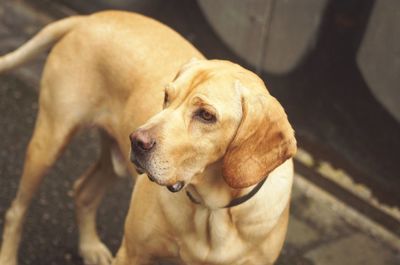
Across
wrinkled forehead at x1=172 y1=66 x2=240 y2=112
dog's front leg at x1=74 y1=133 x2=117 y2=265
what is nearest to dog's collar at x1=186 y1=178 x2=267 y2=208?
wrinkled forehead at x1=172 y1=66 x2=240 y2=112

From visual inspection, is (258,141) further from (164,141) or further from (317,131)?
(317,131)

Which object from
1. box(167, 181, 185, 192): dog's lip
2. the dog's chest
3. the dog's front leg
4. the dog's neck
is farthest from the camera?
the dog's front leg

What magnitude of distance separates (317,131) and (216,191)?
241cm

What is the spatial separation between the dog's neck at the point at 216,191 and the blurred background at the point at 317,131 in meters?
1.53

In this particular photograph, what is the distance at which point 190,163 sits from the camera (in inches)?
118

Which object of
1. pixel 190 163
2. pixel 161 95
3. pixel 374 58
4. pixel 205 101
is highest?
pixel 205 101

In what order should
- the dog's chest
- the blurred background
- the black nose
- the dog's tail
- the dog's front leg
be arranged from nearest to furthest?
the black nose → the dog's chest → the dog's tail → the dog's front leg → the blurred background

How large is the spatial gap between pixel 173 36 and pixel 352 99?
1.73 meters

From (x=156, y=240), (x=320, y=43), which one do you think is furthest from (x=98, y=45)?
(x=320, y=43)

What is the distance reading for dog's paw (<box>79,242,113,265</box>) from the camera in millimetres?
4461

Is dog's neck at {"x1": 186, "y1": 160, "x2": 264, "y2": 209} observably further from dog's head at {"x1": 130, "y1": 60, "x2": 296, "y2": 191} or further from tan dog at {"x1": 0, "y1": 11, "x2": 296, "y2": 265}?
dog's head at {"x1": 130, "y1": 60, "x2": 296, "y2": 191}

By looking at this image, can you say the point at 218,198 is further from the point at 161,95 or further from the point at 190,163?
the point at 161,95

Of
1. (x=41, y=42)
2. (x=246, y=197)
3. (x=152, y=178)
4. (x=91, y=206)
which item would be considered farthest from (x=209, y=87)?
(x=91, y=206)

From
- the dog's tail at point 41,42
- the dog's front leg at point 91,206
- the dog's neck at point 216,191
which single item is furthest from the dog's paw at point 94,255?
the dog's neck at point 216,191
